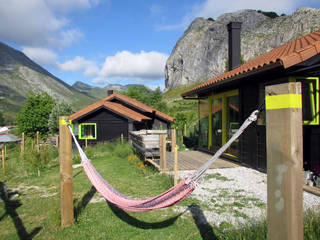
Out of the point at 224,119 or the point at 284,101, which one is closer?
the point at 284,101

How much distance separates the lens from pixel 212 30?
106188 mm

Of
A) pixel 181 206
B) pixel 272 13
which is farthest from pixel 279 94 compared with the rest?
pixel 272 13

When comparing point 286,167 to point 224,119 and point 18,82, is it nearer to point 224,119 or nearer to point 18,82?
point 224,119

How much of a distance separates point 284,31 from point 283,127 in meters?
84.5

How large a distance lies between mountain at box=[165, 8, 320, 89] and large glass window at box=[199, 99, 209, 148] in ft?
199

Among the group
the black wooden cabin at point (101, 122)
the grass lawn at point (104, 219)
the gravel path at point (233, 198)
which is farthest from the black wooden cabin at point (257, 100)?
the black wooden cabin at point (101, 122)

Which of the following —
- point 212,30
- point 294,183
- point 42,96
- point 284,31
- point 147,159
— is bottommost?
point 147,159

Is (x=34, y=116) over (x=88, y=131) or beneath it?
over

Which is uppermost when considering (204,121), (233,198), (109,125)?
(204,121)

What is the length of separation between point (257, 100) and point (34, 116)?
2742 cm

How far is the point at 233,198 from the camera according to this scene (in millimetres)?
4422

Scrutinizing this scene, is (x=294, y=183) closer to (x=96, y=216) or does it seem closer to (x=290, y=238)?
(x=290, y=238)

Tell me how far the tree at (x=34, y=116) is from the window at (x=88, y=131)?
14.1 m

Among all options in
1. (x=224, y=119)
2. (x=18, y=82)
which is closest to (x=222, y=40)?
(x=224, y=119)
